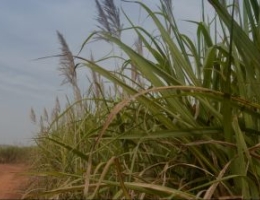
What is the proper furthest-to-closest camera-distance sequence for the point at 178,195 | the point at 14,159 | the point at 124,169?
1. the point at 14,159
2. the point at 124,169
3. the point at 178,195

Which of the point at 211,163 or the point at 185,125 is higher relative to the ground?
the point at 185,125

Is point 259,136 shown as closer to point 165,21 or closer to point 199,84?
point 199,84

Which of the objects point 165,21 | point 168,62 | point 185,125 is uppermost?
point 165,21

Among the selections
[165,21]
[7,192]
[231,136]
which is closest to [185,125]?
[231,136]

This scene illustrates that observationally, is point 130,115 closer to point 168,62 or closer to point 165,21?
point 168,62

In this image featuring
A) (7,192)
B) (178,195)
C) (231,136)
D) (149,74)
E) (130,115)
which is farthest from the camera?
(7,192)

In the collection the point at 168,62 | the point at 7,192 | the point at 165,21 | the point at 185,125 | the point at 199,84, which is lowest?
the point at 7,192

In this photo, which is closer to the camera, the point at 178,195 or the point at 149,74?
the point at 178,195

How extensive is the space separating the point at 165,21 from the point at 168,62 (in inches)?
10.9

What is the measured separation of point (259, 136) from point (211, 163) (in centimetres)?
18

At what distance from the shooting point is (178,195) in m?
1.23

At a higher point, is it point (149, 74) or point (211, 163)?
point (149, 74)

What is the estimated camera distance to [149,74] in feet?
5.40

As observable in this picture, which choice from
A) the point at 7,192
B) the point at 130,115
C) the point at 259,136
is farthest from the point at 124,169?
A: the point at 7,192
